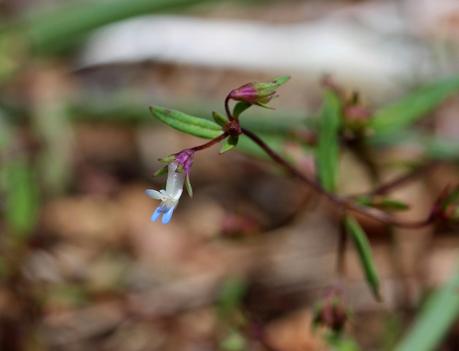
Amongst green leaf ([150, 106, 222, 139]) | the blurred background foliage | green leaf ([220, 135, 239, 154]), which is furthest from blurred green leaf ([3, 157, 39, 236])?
green leaf ([220, 135, 239, 154])

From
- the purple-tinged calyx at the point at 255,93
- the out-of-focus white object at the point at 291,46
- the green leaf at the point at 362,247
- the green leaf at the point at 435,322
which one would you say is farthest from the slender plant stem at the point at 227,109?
the out-of-focus white object at the point at 291,46

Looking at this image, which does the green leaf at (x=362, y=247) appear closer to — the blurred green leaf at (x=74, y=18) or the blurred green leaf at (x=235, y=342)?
the blurred green leaf at (x=235, y=342)

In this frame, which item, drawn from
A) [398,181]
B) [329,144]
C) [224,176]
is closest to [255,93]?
[329,144]

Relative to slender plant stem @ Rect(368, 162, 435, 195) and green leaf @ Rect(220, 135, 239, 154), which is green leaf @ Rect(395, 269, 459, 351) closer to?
slender plant stem @ Rect(368, 162, 435, 195)

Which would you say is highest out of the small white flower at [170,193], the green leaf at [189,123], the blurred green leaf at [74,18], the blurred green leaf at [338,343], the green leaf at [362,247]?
the blurred green leaf at [74,18]

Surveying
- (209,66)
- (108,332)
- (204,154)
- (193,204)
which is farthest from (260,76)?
(108,332)

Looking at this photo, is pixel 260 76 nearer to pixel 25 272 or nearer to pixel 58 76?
pixel 58 76
